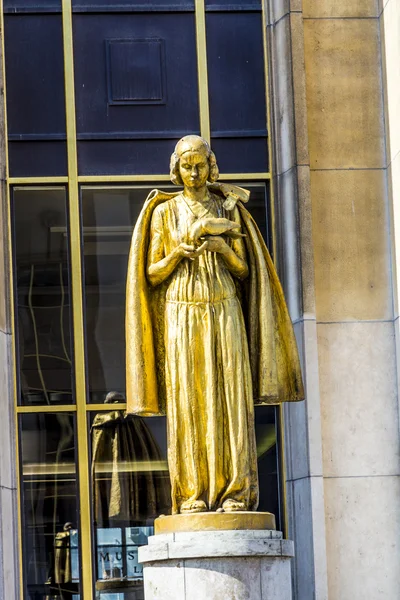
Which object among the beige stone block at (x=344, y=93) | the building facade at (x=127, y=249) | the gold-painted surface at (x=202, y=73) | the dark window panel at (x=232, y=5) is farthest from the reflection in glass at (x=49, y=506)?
the dark window panel at (x=232, y=5)

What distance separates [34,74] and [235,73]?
Result: 74.2 inches

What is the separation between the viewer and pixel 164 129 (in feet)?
47.0

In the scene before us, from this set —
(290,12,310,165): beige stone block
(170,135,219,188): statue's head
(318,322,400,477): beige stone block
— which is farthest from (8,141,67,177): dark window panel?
(170,135,219,188): statue's head

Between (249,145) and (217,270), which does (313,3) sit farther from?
(217,270)

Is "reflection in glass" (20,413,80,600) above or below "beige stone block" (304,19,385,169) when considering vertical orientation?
below

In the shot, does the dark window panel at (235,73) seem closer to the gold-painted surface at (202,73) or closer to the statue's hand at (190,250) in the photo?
the gold-painted surface at (202,73)

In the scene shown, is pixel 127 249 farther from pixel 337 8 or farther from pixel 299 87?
pixel 337 8

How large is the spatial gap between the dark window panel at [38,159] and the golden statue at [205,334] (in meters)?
2.95

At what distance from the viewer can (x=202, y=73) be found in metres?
14.4

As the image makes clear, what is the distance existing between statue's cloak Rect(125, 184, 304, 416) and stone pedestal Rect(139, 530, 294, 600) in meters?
1.10

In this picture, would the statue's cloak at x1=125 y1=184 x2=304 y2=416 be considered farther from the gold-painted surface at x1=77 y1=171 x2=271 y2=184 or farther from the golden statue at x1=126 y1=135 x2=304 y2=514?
the gold-painted surface at x1=77 y1=171 x2=271 y2=184

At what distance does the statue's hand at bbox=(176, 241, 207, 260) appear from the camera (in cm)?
1092

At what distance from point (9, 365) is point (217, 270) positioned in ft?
10.7

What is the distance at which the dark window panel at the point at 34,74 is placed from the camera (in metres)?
14.3
